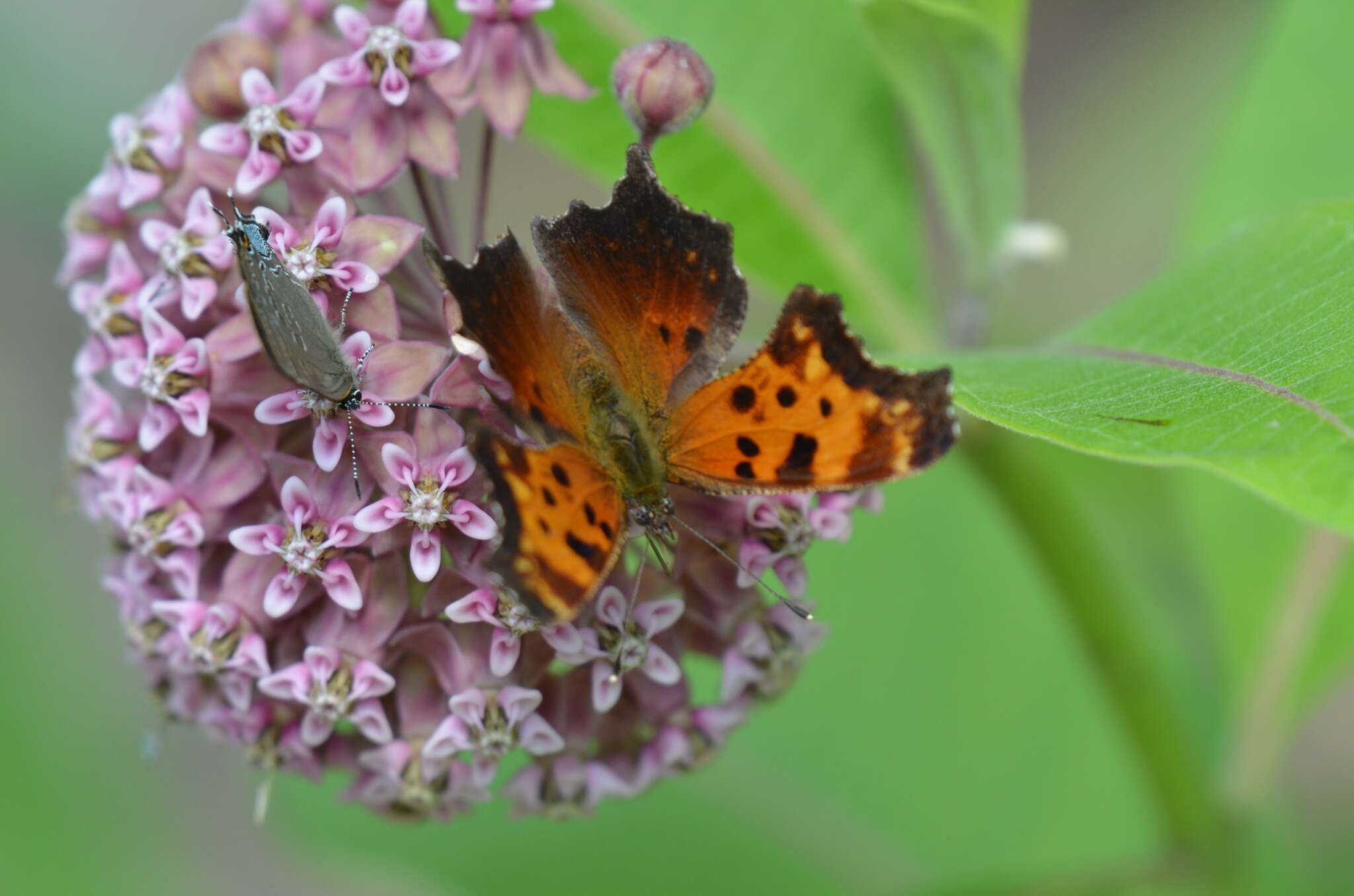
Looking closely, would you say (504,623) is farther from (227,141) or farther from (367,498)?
(227,141)

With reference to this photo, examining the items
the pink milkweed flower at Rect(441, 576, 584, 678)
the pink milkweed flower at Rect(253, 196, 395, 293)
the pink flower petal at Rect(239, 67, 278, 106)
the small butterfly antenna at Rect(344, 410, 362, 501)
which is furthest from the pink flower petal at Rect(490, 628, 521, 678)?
the pink flower petal at Rect(239, 67, 278, 106)

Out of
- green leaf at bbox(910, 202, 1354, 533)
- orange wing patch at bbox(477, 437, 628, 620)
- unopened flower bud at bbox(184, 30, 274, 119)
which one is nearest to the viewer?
green leaf at bbox(910, 202, 1354, 533)

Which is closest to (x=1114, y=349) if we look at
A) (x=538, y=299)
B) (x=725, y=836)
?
(x=538, y=299)

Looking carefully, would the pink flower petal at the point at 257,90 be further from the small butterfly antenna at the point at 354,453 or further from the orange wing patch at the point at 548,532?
the orange wing patch at the point at 548,532

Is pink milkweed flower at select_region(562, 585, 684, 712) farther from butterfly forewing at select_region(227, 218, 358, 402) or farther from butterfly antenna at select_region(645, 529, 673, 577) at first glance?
butterfly forewing at select_region(227, 218, 358, 402)

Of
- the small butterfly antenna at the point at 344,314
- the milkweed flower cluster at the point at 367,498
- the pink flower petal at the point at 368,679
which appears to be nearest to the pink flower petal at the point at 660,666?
the milkweed flower cluster at the point at 367,498

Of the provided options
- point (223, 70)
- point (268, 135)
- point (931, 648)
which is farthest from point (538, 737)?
point (931, 648)
